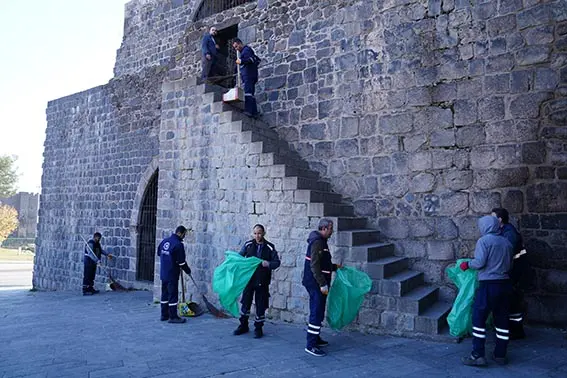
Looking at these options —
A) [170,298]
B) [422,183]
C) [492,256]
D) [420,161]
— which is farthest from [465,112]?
[170,298]

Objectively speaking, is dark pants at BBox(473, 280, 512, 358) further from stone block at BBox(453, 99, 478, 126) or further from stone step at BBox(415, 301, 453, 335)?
stone block at BBox(453, 99, 478, 126)

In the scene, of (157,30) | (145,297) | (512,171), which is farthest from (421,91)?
(157,30)

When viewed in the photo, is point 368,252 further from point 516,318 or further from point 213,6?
point 213,6

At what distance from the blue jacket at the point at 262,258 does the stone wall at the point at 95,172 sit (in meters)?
7.02

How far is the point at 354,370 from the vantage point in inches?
167

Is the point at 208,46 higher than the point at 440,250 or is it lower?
higher

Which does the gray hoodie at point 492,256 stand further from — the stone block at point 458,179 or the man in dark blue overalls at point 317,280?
the stone block at point 458,179

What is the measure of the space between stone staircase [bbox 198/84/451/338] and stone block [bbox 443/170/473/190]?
1378 mm

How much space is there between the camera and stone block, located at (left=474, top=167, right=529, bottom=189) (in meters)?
5.98

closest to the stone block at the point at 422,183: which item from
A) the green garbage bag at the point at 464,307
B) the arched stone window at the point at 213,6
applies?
the green garbage bag at the point at 464,307

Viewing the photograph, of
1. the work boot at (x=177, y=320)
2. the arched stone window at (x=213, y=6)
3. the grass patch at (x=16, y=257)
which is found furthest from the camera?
Answer: the grass patch at (x=16, y=257)

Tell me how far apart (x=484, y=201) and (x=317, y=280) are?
3.14 m

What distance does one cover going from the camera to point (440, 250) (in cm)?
652

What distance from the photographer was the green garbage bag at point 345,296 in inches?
209
